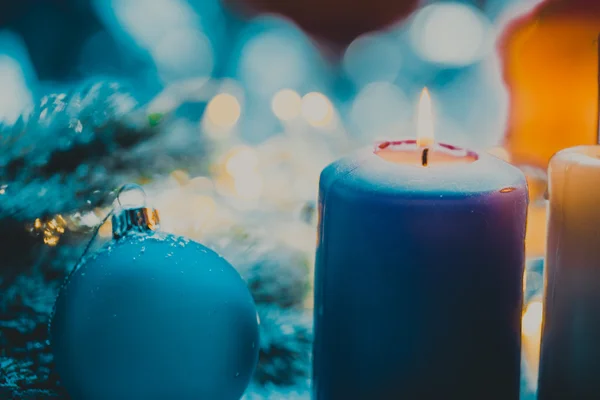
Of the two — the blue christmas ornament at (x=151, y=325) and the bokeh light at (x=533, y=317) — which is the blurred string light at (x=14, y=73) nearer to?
the blue christmas ornament at (x=151, y=325)

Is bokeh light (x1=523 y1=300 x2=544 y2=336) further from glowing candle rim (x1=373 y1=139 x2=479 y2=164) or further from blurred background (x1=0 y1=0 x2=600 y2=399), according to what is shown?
glowing candle rim (x1=373 y1=139 x2=479 y2=164)

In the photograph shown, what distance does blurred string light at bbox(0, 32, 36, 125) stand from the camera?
0.72 metres

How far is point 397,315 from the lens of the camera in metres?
0.50

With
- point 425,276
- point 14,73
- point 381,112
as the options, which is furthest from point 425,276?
point 14,73

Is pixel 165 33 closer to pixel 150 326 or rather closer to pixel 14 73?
pixel 14 73

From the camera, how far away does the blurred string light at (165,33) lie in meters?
0.74

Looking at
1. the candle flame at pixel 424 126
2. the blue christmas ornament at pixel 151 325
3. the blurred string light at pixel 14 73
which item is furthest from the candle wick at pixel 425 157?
the blurred string light at pixel 14 73

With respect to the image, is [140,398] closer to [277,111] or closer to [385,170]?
[385,170]

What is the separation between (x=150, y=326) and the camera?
0.51 m

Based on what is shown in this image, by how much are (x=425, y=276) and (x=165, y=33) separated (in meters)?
0.39

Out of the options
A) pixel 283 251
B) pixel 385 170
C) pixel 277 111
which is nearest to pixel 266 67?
pixel 277 111

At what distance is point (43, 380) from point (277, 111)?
0.34 metres

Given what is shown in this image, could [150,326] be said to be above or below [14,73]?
below

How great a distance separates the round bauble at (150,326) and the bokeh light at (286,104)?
11.0 inches
